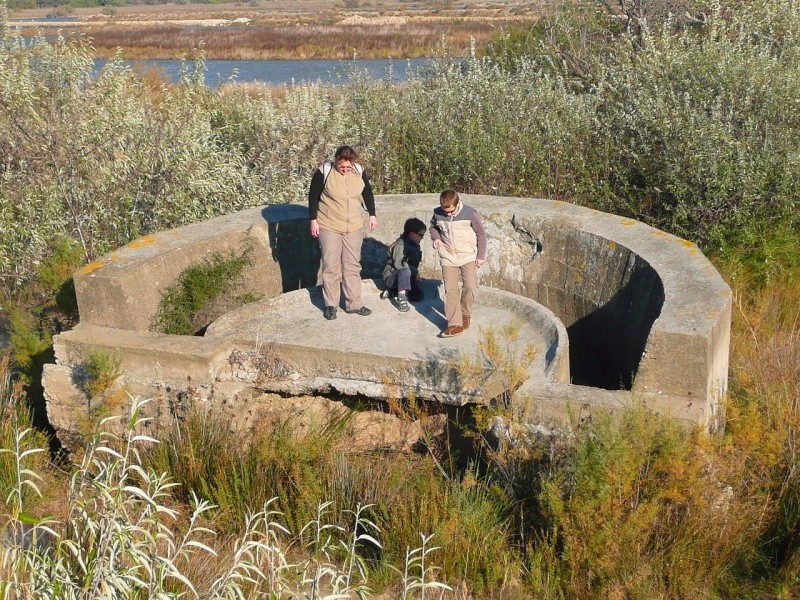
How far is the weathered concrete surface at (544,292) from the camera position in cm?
534

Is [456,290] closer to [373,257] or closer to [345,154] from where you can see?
[345,154]

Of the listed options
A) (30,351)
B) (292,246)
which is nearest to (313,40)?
(292,246)

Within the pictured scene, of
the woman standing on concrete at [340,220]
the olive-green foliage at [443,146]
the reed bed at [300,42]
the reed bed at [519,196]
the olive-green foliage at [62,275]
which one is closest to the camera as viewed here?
the reed bed at [519,196]

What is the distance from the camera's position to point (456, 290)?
6.63m

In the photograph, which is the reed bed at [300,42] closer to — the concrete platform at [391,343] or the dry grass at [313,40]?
the dry grass at [313,40]

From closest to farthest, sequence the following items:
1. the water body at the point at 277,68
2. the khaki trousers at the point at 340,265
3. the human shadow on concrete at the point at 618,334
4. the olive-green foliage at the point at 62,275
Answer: the human shadow on concrete at the point at 618,334
the khaki trousers at the point at 340,265
the olive-green foliage at the point at 62,275
the water body at the point at 277,68

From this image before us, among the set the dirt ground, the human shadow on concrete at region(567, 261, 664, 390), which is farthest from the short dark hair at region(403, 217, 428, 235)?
the dirt ground

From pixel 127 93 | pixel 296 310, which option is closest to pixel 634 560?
pixel 296 310

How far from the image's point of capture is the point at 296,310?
24.6 feet

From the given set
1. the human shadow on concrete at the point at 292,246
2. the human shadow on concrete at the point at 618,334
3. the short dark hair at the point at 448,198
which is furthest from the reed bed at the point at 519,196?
the human shadow on concrete at the point at 292,246

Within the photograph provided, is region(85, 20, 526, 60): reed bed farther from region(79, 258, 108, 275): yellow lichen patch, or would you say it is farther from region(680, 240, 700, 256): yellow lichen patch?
region(79, 258, 108, 275): yellow lichen patch

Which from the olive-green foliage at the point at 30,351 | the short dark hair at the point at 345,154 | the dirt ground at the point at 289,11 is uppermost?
the short dark hair at the point at 345,154

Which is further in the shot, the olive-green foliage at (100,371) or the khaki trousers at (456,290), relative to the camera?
the khaki trousers at (456,290)

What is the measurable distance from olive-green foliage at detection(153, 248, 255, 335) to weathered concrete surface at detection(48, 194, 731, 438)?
0.31ft
